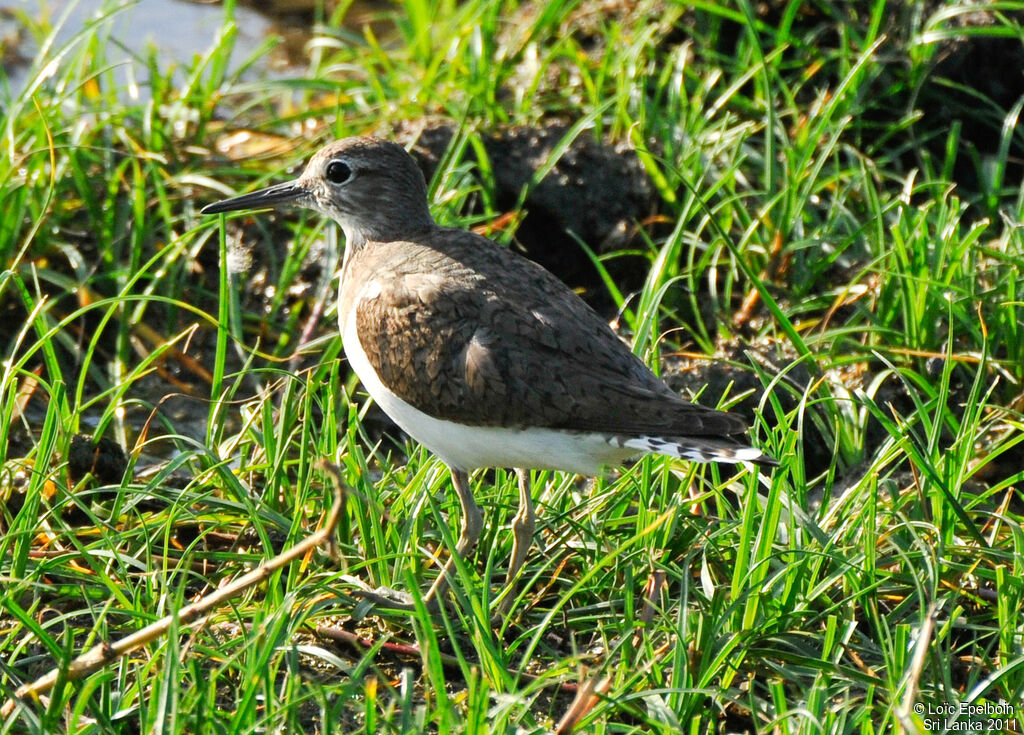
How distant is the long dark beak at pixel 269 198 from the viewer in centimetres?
566

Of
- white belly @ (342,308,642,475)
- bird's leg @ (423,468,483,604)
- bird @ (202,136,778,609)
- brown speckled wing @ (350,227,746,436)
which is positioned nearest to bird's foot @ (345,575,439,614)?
bird @ (202,136,778,609)

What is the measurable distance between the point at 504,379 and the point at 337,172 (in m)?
1.66

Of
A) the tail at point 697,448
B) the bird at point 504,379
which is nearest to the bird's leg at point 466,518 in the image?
the bird at point 504,379

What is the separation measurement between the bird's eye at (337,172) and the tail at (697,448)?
6.72 feet

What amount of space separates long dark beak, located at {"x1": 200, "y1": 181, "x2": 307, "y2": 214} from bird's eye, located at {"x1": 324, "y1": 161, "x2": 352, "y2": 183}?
0.16 m

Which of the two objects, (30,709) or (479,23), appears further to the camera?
(479,23)

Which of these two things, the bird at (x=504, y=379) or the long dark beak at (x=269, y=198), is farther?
the long dark beak at (x=269, y=198)

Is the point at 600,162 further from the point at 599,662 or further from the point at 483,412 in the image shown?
the point at 599,662

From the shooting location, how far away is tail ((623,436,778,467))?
4.11 meters

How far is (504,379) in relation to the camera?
14.9ft

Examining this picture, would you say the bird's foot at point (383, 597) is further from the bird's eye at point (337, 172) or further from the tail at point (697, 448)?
the bird's eye at point (337, 172)

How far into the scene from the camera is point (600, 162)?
689 cm

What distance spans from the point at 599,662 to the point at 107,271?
3.57 m

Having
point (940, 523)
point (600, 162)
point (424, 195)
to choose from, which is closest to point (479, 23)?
point (600, 162)
